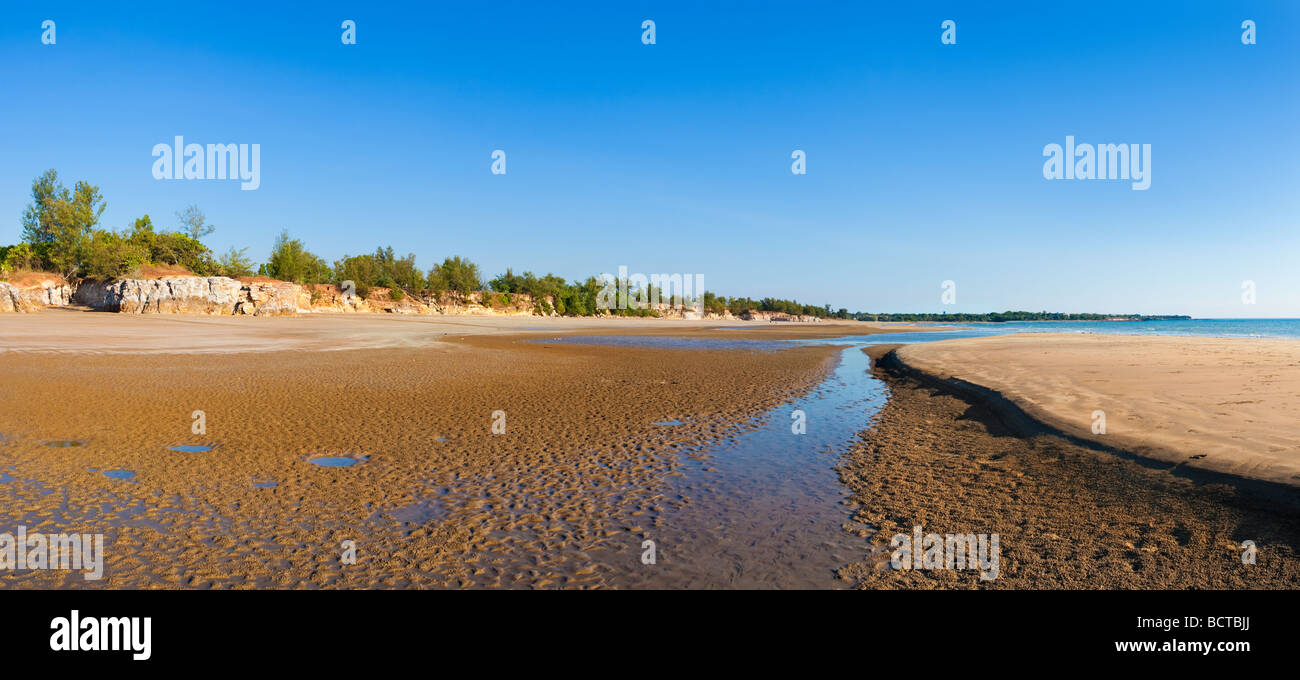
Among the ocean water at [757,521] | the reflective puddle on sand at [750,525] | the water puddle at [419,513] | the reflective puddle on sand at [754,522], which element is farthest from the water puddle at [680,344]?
the water puddle at [419,513]

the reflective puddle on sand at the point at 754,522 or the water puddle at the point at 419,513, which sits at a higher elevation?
the water puddle at the point at 419,513

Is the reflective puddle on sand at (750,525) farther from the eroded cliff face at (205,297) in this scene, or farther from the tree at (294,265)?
the tree at (294,265)

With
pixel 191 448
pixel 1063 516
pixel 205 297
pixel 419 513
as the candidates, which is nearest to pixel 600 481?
pixel 419 513

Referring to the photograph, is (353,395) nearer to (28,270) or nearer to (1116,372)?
(1116,372)

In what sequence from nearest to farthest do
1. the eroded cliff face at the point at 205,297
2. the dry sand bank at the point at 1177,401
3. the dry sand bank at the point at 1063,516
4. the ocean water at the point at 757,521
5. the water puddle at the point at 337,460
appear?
the dry sand bank at the point at 1063,516
the ocean water at the point at 757,521
the dry sand bank at the point at 1177,401
the water puddle at the point at 337,460
the eroded cliff face at the point at 205,297

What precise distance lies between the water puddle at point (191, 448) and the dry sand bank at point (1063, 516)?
11.1 metres

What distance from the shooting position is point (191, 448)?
33.3 feet

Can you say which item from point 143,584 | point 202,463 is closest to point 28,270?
point 202,463

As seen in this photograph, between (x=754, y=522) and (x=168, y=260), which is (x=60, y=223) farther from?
(x=754, y=522)

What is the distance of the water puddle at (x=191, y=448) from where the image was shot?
9969mm

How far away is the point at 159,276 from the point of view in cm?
6044

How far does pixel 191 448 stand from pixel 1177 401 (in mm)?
20451

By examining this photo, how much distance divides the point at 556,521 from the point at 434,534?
1.47 m
